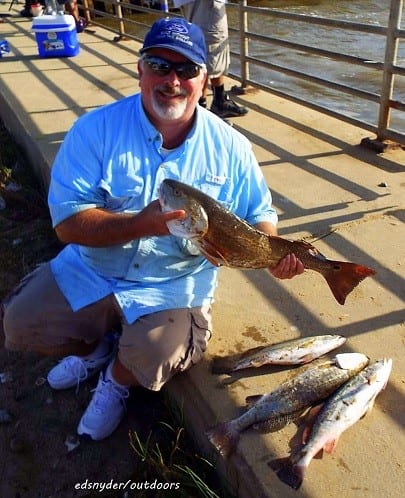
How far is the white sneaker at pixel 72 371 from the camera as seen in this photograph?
3.23 m

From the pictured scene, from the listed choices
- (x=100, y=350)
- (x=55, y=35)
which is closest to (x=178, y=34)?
(x=100, y=350)

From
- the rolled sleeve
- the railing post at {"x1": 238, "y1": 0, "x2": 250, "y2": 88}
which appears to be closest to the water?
the railing post at {"x1": 238, "y1": 0, "x2": 250, "y2": 88}

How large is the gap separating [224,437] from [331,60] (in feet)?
33.8

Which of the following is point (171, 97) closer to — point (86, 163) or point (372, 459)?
point (86, 163)

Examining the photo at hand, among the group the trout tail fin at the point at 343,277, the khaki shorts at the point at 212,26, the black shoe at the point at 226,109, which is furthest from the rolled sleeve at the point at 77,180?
the black shoe at the point at 226,109

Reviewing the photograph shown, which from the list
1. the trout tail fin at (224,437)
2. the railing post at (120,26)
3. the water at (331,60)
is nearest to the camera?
the trout tail fin at (224,437)

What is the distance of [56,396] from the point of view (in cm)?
326

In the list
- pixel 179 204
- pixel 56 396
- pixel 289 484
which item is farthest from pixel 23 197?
pixel 289 484

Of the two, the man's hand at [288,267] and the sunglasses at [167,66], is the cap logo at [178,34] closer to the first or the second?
the sunglasses at [167,66]

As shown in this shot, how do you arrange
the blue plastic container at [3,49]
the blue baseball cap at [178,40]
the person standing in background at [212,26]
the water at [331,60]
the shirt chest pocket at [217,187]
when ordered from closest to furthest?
1. the blue baseball cap at [178,40]
2. the shirt chest pocket at [217,187]
3. the person standing in background at [212,26]
4. the water at [331,60]
5. the blue plastic container at [3,49]

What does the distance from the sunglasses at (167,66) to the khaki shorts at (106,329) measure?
1116mm

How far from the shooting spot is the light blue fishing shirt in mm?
2742

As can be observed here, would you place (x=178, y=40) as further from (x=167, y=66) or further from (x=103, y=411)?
(x=103, y=411)

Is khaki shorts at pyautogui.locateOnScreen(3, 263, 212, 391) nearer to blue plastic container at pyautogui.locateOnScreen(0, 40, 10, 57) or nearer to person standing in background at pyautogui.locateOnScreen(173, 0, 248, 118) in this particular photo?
person standing in background at pyautogui.locateOnScreen(173, 0, 248, 118)
